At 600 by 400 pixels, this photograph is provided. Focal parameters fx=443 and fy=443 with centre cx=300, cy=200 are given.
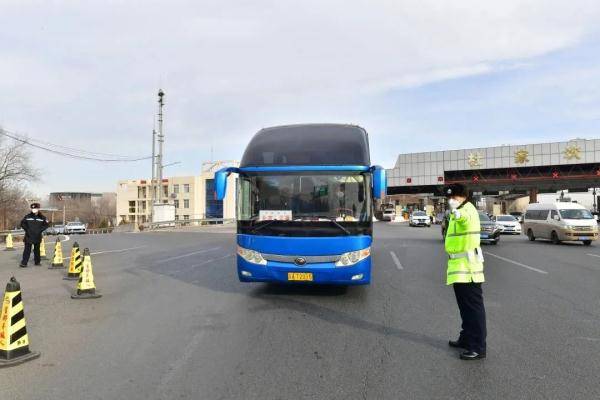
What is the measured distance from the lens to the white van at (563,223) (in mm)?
19672

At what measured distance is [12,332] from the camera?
4.84 meters

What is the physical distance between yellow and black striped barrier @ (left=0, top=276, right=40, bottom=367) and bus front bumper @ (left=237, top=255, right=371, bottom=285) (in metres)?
3.57

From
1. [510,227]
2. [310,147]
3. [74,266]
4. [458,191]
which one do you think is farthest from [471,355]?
[510,227]

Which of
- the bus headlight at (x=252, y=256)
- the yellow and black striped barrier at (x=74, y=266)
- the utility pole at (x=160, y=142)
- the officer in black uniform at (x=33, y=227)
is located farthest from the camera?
the utility pole at (x=160, y=142)

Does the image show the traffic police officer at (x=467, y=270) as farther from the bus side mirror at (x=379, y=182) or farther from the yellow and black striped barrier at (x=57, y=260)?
the yellow and black striped barrier at (x=57, y=260)

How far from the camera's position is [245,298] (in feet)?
26.4

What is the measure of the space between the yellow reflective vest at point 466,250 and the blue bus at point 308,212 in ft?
8.14

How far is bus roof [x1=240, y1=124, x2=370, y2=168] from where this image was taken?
314 inches

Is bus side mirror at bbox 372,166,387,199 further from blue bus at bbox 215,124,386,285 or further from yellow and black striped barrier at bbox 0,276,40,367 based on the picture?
yellow and black striped barrier at bbox 0,276,40,367

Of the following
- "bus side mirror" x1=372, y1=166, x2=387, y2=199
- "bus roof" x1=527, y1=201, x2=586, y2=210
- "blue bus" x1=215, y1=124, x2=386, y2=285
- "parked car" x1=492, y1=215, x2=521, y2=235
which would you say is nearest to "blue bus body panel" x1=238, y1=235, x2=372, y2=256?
"blue bus" x1=215, y1=124, x2=386, y2=285

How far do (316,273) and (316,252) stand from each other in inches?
13.9

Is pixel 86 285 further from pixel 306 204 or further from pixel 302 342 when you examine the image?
pixel 302 342

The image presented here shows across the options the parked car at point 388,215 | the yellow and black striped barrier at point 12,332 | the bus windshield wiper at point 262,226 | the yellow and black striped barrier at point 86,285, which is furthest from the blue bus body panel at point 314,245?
the parked car at point 388,215

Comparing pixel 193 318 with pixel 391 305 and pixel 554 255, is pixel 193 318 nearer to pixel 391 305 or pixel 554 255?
pixel 391 305
